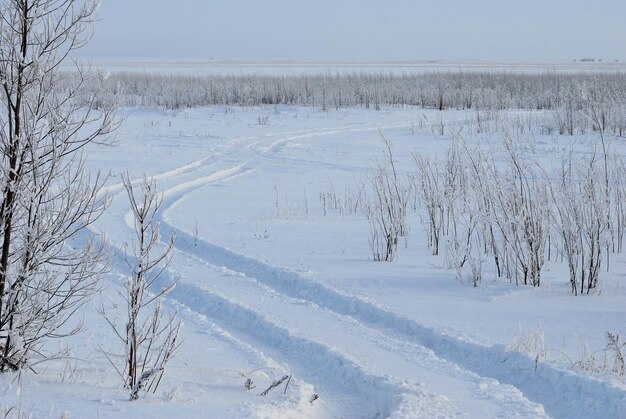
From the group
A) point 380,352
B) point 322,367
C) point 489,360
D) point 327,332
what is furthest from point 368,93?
point 322,367

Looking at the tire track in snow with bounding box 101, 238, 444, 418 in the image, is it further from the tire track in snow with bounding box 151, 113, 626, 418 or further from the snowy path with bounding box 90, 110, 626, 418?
the tire track in snow with bounding box 151, 113, 626, 418

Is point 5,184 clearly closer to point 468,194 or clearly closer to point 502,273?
point 502,273

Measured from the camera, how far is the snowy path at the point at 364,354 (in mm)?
4359

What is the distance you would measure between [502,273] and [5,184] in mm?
5012

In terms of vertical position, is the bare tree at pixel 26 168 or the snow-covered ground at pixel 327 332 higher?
the bare tree at pixel 26 168

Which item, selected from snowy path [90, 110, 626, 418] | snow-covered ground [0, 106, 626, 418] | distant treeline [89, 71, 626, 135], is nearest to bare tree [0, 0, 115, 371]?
snow-covered ground [0, 106, 626, 418]

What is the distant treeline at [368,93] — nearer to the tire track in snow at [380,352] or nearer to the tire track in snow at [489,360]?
the tire track in snow at [489,360]

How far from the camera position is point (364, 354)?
5.21 meters

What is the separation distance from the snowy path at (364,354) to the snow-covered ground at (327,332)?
12 millimetres

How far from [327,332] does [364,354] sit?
56 cm

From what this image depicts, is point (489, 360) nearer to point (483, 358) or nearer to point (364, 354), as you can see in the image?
point (483, 358)

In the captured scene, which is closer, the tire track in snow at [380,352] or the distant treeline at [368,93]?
the tire track in snow at [380,352]

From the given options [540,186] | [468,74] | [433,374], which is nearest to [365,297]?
[433,374]

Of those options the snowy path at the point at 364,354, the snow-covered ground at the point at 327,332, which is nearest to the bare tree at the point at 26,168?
the snow-covered ground at the point at 327,332
